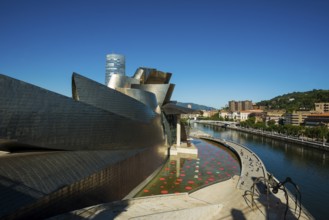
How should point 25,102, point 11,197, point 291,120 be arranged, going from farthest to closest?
point 291,120
point 25,102
point 11,197

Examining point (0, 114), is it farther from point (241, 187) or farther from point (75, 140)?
point (241, 187)

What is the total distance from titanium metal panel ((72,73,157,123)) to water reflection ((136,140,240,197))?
5911 mm

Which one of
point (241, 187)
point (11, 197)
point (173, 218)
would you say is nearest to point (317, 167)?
point (241, 187)

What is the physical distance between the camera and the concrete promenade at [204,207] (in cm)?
1060

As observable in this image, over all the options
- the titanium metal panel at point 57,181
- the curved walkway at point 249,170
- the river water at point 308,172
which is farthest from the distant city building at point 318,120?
the titanium metal panel at point 57,181

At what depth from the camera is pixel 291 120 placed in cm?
8112

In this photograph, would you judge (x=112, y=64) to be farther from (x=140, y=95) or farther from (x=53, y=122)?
(x=53, y=122)

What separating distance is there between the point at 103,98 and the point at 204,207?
26.7 feet

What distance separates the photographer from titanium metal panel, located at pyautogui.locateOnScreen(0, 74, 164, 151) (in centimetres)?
844

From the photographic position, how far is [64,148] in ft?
35.8

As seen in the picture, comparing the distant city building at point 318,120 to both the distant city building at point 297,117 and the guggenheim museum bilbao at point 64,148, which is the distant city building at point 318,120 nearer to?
the distant city building at point 297,117

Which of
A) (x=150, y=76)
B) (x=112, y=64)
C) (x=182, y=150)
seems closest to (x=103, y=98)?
(x=150, y=76)

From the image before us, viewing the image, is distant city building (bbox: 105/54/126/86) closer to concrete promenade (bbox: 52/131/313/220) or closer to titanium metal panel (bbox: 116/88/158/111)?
titanium metal panel (bbox: 116/88/158/111)

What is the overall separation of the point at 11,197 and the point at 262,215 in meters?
11.7
